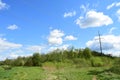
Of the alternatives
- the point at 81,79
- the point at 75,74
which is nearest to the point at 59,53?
the point at 75,74

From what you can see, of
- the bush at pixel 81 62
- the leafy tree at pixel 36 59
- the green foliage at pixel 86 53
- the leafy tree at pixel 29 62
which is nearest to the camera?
the bush at pixel 81 62

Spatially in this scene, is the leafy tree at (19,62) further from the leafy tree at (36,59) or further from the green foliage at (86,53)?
the green foliage at (86,53)

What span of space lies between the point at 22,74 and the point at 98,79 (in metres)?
11.1

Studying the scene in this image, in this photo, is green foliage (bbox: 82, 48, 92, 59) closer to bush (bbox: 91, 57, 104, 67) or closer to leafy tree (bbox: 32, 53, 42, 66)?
bush (bbox: 91, 57, 104, 67)

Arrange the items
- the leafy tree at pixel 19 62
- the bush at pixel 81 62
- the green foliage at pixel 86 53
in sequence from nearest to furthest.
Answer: the bush at pixel 81 62, the green foliage at pixel 86 53, the leafy tree at pixel 19 62

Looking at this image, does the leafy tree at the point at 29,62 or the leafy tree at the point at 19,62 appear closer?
the leafy tree at the point at 29,62

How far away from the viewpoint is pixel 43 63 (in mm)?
53906

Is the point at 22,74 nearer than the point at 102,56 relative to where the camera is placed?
Yes

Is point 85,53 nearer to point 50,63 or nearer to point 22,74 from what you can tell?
point 50,63

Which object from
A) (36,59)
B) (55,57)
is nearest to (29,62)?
(36,59)

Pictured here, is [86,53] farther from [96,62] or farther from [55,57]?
[55,57]

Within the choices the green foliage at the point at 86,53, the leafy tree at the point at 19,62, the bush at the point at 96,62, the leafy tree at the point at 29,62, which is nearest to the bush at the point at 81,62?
the bush at the point at 96,62

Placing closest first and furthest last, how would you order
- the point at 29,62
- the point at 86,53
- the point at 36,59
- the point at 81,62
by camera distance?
the point at 81,62
the point at 36,59
the point at 29,62
the point at 86,53

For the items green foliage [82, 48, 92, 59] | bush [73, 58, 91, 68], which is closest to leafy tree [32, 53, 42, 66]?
bush [73, 58, 91, 68]
